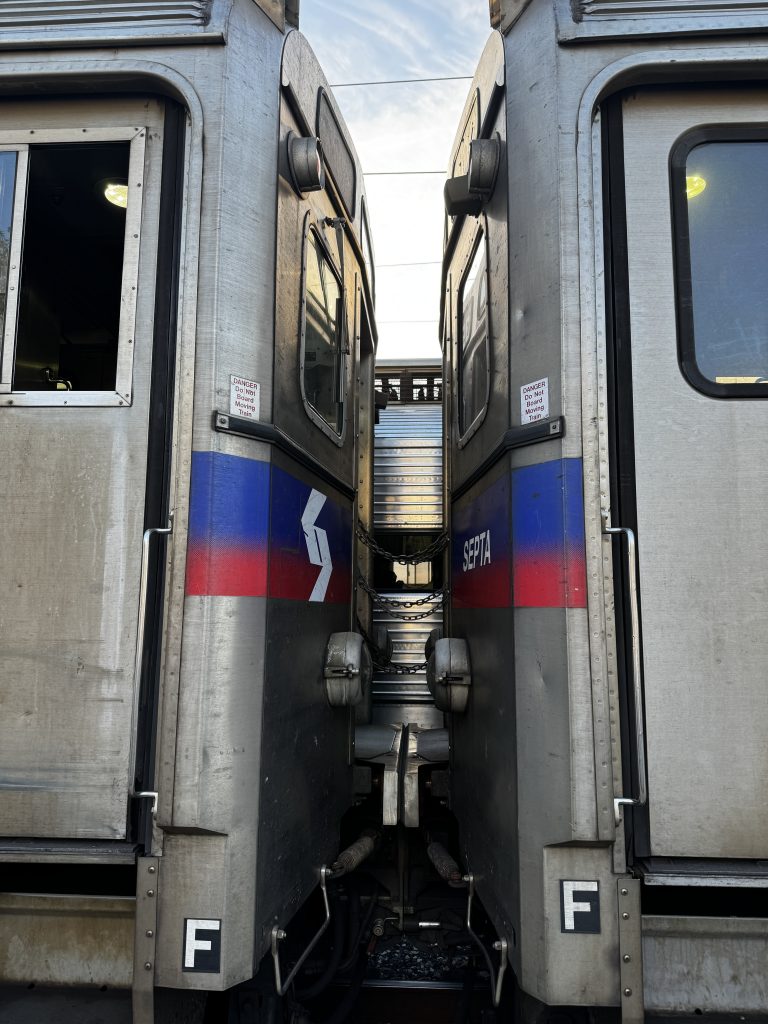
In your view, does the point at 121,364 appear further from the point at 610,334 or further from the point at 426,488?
the point at 426,488

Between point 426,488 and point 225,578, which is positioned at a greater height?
point 426,488

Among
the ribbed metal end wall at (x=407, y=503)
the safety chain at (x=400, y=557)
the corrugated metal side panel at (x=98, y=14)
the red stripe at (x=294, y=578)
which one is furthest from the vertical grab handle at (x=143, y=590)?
the ribbed metal end wall at (x=407, y=503)

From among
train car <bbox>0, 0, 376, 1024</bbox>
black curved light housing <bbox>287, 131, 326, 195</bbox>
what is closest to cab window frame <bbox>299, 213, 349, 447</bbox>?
train car <bbox>0, 0, 376, 1024</bbox>

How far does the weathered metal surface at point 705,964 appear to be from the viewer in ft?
6.09

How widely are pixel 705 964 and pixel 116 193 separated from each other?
9.92ft

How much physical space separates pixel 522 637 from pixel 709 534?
596 millimetres

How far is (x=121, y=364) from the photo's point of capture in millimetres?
2098

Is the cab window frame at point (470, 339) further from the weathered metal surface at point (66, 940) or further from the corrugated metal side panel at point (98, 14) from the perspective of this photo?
the weathered metal surface at point (66, 940)

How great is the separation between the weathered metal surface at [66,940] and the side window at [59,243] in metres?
1.43

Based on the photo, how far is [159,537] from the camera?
2.04 meters

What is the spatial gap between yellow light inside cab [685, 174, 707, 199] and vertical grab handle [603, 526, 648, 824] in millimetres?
1040

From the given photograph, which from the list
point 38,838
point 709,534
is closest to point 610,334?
point 709,534

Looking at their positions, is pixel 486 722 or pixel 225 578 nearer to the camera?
pixel 225 578

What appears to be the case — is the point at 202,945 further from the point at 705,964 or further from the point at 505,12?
the point at 505,12
